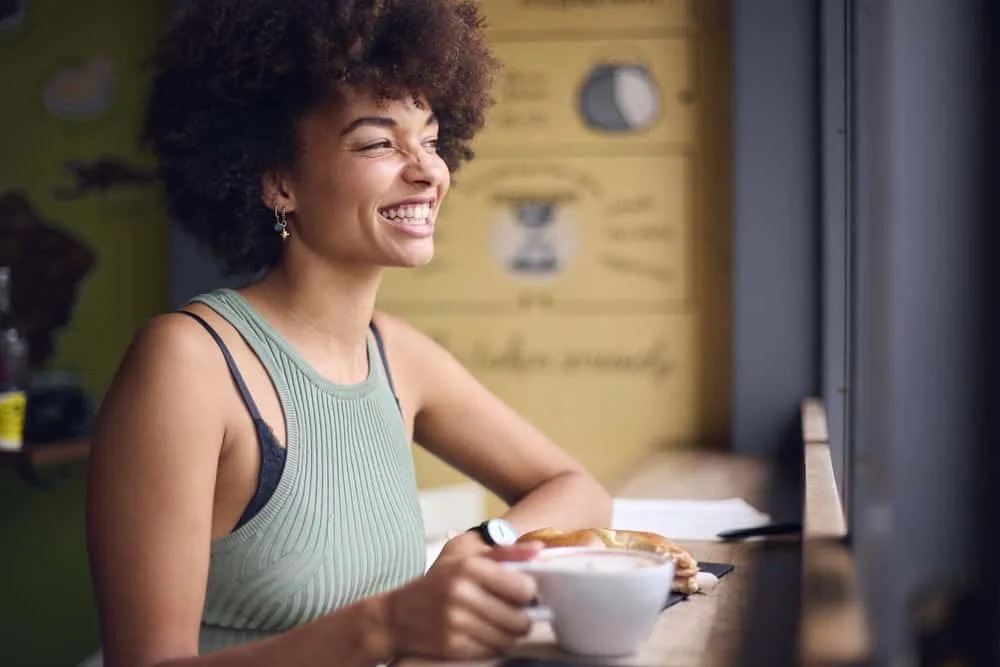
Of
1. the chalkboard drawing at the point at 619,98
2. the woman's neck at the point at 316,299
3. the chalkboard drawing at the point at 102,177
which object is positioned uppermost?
the chalkboard drawing at the point at 619,98

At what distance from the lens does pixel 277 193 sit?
1.54 m

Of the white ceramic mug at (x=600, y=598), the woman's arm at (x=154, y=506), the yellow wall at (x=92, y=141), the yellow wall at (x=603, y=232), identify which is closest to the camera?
the white ceramic mug at (x=600, y=598)

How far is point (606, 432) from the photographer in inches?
105

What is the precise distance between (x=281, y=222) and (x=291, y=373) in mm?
209

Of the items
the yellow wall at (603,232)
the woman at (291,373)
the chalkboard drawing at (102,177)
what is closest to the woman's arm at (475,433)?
the woman at (291,373)

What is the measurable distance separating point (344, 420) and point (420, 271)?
1278 millimetres

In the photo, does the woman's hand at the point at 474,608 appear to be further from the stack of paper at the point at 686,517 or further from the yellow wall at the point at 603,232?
the yellow wall at the point at 603,232

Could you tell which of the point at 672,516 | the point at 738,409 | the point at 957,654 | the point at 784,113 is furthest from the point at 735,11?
the point at 957,654

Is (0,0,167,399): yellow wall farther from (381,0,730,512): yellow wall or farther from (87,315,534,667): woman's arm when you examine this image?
(87,315,534,667): woman's arm

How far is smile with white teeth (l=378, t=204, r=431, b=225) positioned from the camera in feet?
4.77

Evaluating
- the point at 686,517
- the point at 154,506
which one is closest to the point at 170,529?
the point at 154,506

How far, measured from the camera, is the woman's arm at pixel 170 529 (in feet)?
3.34

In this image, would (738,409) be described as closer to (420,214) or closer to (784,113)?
(784,113)

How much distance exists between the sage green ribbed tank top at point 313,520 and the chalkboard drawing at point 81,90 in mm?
1622
